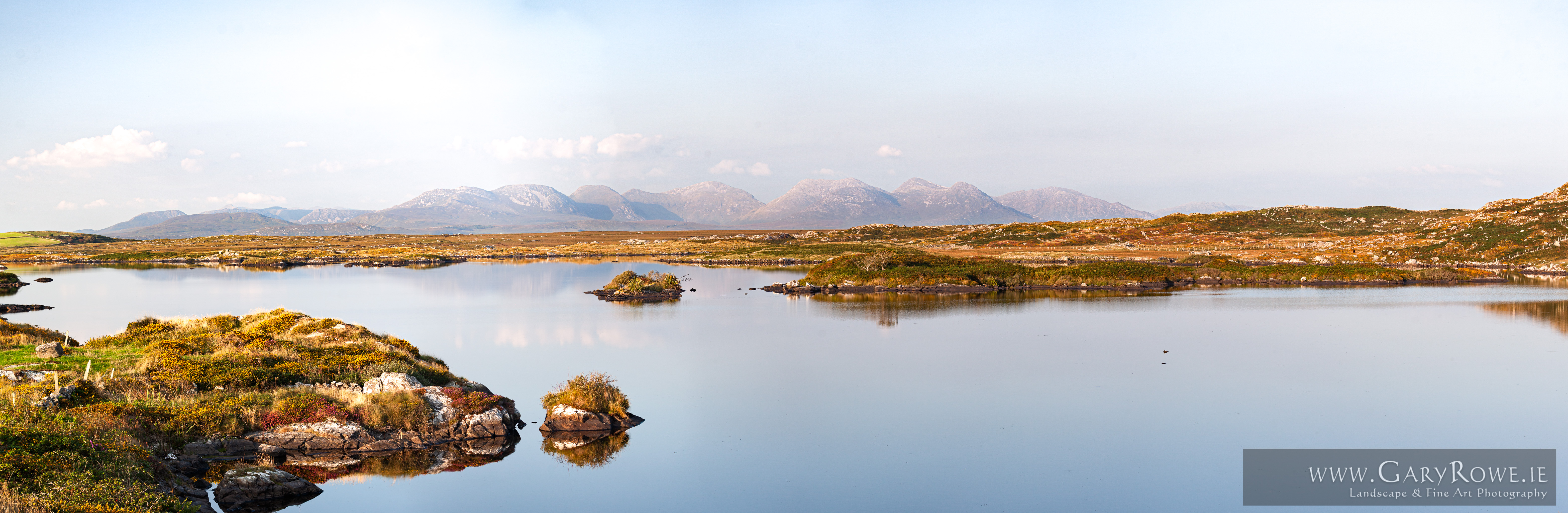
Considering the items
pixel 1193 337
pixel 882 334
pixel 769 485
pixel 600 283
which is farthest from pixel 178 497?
pixel 600 283

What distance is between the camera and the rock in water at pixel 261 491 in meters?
13.6

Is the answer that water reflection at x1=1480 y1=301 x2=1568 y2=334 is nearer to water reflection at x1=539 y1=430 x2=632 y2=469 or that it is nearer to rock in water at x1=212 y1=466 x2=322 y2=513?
water reflection at x1=539 y1=430 x2=632 y2=469

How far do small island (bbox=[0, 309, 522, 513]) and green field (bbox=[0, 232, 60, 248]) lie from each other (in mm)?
170010

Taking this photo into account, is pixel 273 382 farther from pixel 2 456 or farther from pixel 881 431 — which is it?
pixel 881 431

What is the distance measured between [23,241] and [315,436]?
20046 cm

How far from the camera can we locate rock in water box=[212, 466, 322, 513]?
13648 mm

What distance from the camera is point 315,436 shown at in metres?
16.5

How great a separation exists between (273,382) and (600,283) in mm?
48624

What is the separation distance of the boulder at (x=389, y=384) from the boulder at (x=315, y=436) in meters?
1.61

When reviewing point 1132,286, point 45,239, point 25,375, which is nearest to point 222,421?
point 25,375

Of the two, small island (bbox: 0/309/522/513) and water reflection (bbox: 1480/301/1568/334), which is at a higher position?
small island (bbox: 0/309/522/513)

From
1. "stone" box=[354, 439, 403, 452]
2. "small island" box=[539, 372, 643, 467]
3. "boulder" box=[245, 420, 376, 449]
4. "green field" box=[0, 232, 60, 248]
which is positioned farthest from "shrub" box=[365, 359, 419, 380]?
"green field" box=[0, 232, 60, 248]

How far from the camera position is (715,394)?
23.3 meters

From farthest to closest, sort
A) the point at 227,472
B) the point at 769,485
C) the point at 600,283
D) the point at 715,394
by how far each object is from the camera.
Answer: the point at 600,283 → the point at 715,394 → the point at 769,485 → the point at 227,472
